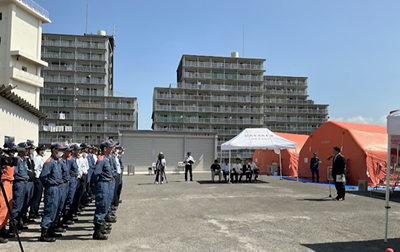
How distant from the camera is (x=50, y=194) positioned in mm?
6027

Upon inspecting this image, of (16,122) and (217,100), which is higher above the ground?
(217,100)

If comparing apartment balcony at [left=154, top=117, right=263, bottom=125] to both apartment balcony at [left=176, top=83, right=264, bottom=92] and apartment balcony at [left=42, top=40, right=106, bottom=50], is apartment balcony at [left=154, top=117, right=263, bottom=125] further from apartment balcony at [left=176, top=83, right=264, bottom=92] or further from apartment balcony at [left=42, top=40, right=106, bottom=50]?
apartment balcony at [left=42, top=40, right=106, bottom=50]

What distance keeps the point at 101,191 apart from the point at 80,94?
2294 inches

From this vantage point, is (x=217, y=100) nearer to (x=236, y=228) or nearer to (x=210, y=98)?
(x=210, y=98)

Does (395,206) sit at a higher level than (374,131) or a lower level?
lower

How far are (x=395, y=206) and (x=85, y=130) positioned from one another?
55.1 metres

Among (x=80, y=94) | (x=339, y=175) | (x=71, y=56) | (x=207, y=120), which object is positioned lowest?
(x=339, y=175)

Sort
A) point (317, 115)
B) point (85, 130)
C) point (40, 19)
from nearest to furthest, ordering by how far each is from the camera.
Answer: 1. point (40, 19)
2. point (85, 130)
3. point (317, 115)

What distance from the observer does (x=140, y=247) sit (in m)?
5.55

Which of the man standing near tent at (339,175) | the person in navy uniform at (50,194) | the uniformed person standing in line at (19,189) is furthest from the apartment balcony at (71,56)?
the person in navy uniform at (50,194)

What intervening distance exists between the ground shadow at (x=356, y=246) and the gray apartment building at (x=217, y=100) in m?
56.6

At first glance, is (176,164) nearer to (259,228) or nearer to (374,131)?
(374,131)

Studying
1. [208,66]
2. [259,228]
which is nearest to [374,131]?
[259,228]

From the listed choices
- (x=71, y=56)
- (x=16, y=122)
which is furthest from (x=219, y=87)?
(x=16, y=122)
